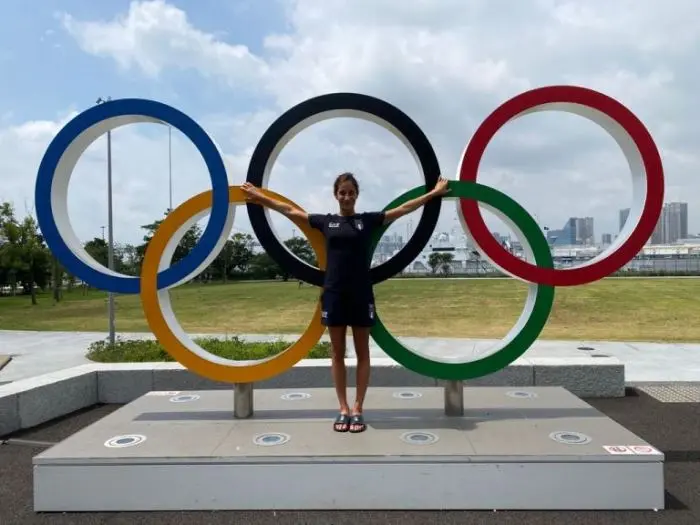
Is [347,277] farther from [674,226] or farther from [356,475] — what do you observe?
[674,226]

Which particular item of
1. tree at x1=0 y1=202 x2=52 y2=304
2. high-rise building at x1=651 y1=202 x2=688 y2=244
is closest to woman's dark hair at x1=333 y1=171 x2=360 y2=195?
tree at x1=0 y1=202 x2=52 y2=304

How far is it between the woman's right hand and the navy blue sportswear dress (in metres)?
0.72

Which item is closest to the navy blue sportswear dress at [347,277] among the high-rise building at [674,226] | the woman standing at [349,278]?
the woman standing at [349,278]

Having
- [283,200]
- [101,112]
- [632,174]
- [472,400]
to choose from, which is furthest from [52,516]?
[632,174]

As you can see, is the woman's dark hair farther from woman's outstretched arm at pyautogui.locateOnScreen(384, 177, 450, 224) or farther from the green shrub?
the green shrub

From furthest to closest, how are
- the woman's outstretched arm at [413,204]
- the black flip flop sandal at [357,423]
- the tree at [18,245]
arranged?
the tree at [18,245] < the woman's outstretched arm at [413,204] < the black flip flop sandal at [357,423]

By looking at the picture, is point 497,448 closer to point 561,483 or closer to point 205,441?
point 561,483

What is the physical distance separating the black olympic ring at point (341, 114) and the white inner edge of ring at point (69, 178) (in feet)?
1.36

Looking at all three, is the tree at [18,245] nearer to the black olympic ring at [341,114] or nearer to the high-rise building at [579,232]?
the black olympic ring at [341,114]

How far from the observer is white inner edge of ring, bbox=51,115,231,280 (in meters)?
5.03

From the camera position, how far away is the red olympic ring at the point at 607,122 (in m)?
4.86

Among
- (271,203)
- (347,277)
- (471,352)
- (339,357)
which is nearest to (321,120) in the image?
(271,203)

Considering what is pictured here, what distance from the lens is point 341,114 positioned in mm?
5051

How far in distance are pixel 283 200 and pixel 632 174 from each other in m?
3.18
